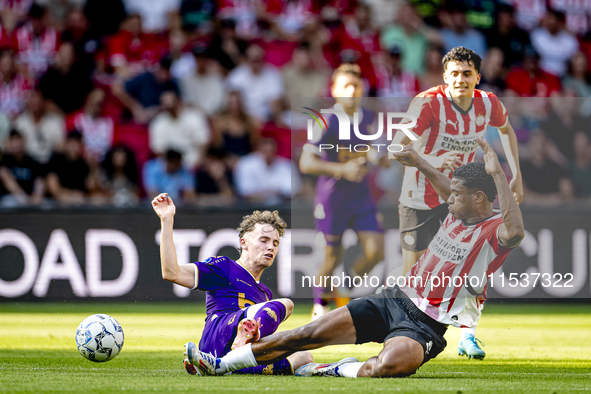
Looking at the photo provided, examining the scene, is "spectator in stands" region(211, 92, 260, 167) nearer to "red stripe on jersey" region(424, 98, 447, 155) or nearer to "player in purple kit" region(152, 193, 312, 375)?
"red stripe on jersey" region(424, 98, 447, 155)

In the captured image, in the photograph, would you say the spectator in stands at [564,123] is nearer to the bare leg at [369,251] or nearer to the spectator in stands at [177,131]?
the bare leg at [369,251]

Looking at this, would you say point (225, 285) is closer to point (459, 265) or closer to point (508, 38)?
point (459, 265)

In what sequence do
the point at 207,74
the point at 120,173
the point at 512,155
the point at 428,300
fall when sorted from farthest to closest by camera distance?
the point at 207,74 → the point at 120,173 → the point at 512,155 → the point at 428,300

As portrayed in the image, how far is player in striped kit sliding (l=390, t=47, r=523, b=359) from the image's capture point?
5289 millimetres

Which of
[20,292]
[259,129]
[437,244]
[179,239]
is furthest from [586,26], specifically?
[20,292]

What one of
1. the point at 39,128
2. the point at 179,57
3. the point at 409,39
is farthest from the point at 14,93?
Result: the point at 409,39

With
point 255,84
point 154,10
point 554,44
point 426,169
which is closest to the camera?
point 426,169

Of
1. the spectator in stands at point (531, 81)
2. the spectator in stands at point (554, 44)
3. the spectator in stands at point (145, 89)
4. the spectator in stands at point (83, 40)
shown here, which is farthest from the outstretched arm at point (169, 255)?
the spectator in stands at point (554, 44)

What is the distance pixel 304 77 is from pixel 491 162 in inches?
239

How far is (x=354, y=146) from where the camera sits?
5.66m

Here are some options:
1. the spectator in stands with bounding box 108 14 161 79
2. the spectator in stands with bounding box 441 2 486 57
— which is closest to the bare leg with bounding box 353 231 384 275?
the spectator in stands with bounding box 108 14 161 79

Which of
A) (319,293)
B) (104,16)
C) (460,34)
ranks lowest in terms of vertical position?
(319,293)

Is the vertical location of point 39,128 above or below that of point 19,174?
above

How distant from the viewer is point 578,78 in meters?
11.4
